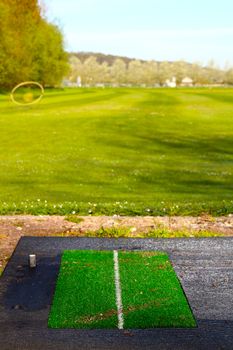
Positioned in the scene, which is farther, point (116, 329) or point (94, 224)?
point (94, 224)

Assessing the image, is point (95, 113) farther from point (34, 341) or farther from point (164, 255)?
point (34, 341)

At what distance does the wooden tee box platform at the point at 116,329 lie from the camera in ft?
31.2

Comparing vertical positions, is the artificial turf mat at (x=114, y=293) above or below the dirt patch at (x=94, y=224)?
above

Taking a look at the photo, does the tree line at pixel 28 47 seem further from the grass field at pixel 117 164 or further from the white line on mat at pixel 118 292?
the white line on mat at pixel 118 292

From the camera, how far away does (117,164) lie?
31.4 m

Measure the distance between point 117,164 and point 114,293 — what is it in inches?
780

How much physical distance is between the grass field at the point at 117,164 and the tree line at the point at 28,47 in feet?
145

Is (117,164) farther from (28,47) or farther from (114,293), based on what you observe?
(28,47)

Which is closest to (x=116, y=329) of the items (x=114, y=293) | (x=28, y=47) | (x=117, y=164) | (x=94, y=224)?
(x=114, y=293)

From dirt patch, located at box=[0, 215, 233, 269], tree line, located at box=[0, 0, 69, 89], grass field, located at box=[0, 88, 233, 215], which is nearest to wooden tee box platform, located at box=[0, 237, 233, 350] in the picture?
dirt patch, located at box=[0, 215, 233, 269]

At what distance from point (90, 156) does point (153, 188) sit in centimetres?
1021

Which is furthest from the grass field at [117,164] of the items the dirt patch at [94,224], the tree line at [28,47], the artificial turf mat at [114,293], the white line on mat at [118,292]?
the tree line at [28,47]

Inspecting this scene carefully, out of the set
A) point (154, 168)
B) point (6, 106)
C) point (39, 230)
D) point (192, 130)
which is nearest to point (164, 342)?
point (39, 230)

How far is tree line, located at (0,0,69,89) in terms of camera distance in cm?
10169
